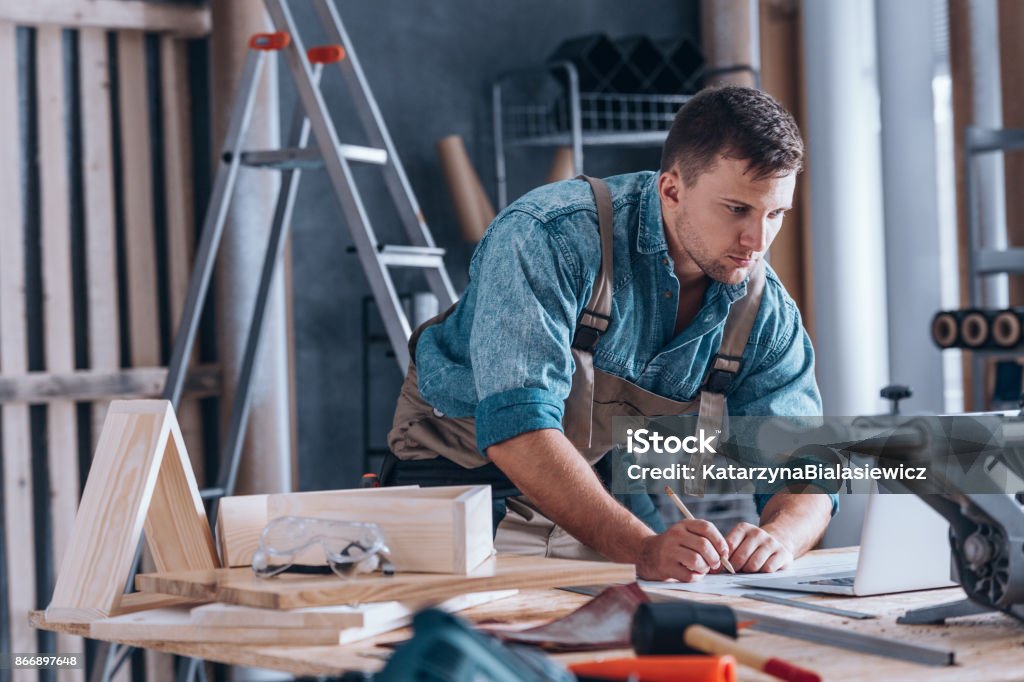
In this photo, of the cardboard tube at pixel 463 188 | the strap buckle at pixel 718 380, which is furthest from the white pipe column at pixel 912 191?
the strap buckle at pixel 718 380

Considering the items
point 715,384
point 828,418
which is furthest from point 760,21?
point 715,384

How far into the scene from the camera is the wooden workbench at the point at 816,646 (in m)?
1.20

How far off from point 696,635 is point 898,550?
0.58 meters

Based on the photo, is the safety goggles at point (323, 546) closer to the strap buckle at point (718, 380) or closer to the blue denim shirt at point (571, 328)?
the blue denim shirt at point (571, 328)

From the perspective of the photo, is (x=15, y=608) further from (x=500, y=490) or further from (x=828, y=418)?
(x=828, y=418)

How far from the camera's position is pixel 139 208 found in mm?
3961

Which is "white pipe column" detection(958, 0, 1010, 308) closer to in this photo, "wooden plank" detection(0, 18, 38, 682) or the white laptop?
the white laptop

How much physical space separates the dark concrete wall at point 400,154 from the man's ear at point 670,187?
2.10m

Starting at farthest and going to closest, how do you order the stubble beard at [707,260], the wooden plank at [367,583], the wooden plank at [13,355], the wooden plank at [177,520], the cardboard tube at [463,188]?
the cardboard tube at [463,188], the wooden plank at [13,355], the stubble beard at [707,260], the wooden plank at [177,520], the wooden plank at [367,583]

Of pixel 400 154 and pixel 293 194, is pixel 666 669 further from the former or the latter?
pixel 400 154

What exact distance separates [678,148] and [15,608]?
8.73 ft

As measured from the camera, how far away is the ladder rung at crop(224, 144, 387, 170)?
334cm

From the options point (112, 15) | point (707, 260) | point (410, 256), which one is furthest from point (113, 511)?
point (112, 15)

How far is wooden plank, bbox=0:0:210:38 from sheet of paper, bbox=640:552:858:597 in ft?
9.29
